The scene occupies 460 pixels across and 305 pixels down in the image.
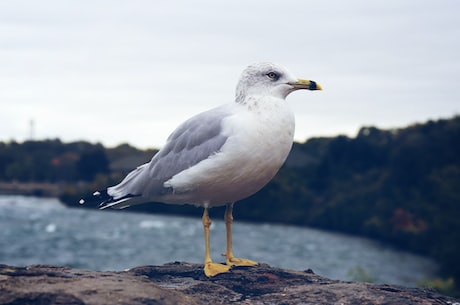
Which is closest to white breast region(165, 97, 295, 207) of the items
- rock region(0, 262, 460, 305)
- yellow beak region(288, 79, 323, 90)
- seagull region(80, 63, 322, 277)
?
seagull region(80, 63, 322, 277)

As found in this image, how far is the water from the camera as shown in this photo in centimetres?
5147

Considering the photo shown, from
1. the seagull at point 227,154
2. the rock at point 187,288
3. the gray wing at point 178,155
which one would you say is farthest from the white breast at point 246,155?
the rock at point 187,288

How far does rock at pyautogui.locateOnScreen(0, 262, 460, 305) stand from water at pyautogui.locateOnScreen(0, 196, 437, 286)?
89.4ft

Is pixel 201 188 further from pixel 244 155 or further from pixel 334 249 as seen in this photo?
pixel 334 249

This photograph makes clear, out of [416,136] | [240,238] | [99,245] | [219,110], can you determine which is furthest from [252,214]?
[219,110]

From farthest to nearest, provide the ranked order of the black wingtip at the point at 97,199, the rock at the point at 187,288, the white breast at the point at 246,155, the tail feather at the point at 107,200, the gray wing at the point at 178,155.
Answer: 1. the black wingtip at the point at 97,199
2. the tail feather at the point at 107,200
3. the gray wing at the point at 178,155
4. the white breast at the point at 246,155
5. the rock at the point at 187,288

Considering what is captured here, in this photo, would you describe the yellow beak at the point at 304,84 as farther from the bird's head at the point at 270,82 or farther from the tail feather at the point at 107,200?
the tail feather at the point at 107,200

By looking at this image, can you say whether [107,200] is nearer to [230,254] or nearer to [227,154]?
[230,254]

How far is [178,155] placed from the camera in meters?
7.68

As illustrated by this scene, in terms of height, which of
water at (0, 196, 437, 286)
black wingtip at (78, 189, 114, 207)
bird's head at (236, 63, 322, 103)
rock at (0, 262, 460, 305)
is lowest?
water at (0, 196, 437, 286)

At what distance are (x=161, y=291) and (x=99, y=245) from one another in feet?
222

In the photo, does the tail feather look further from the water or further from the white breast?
the water

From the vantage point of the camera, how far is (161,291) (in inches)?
244

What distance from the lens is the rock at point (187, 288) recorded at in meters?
5.86
